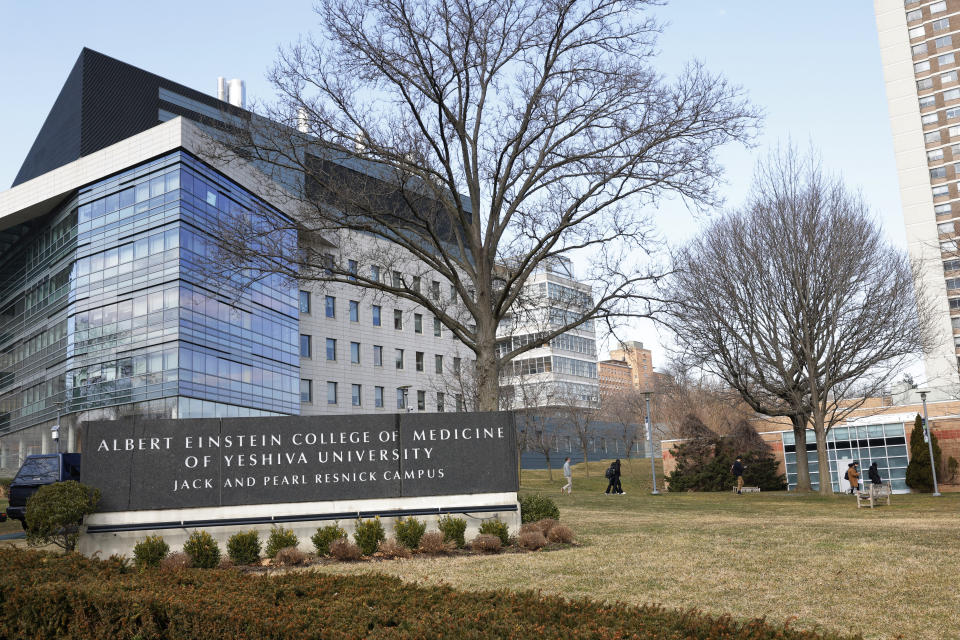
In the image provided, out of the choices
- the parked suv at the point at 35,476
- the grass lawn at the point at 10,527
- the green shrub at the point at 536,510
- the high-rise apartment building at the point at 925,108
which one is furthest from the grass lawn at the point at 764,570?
the high-rise apartment building at the point at 925,108

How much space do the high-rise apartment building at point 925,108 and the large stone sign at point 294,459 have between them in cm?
8739

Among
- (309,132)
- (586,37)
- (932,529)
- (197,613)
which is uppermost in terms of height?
(586,37)

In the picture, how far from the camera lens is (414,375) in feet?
220

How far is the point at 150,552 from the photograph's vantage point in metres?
11.8

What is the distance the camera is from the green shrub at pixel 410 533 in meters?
12.7

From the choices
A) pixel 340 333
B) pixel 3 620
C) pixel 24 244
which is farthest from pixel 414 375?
pixel 3 620

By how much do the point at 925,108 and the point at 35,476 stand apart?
9528 centimetres

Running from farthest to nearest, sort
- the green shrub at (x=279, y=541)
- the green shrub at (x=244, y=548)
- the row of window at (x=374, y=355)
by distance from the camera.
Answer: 1. the row of window at (x=374, y=355)
2. the green shrub at (x=279, y=541)
3. the green shrub at (x=244, y=548)

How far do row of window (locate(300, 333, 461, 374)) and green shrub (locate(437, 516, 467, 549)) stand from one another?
1832 inches

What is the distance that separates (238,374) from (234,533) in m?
32.6

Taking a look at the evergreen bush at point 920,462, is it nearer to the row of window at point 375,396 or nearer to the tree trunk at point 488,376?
the tree trunk at point 488,376

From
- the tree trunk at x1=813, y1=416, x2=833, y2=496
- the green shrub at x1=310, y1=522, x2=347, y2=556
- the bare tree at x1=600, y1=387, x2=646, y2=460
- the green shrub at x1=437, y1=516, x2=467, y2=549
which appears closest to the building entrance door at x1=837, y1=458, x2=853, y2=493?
the tree trunk at x1=813, y1=416, x2=833, y2=496

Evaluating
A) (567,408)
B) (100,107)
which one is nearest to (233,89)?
(100,107)

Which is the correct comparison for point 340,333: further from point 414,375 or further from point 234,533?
point 234,533
